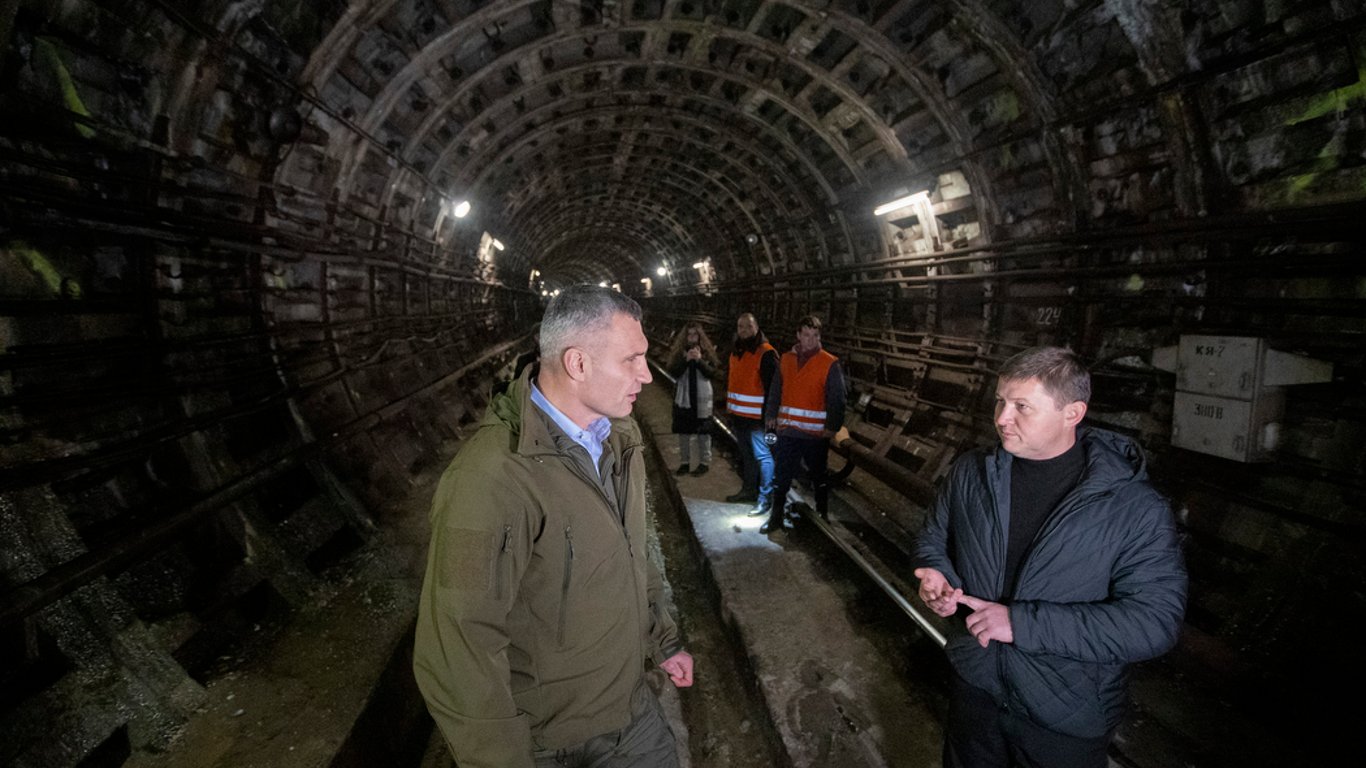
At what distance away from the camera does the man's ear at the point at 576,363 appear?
1.86m

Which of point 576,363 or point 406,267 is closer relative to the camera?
point 576,363

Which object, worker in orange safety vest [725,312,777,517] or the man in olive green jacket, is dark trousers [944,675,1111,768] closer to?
the man in olive green jacket

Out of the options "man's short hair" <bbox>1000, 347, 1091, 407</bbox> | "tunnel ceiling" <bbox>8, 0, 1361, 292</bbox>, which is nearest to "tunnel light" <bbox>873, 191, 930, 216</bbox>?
"tunnel ceiling" <bbox>8, 0, 1361, 292</bbox>

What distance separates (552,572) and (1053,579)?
6.25 feet

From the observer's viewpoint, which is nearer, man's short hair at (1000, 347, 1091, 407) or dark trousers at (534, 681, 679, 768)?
dark trousers at (534, 681, 679, 768)

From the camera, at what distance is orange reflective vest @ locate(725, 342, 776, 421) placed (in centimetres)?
632

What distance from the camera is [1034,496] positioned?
217 centimetres

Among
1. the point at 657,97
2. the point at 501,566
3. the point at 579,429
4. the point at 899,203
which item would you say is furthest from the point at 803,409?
the point at 657,97

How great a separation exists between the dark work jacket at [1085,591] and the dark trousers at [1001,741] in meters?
0.05

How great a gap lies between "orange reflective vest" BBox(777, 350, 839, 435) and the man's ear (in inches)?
156

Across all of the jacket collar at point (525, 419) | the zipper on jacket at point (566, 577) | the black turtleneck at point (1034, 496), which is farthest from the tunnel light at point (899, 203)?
the zipper on jacket at point (566, 577)

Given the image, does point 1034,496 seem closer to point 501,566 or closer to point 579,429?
point 579,429

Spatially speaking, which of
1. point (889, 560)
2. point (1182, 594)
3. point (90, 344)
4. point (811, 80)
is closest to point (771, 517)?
point (889, 560)

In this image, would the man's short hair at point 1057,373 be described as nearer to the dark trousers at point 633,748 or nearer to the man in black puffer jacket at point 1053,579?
the man in black puffer jacket at point 1053,579
